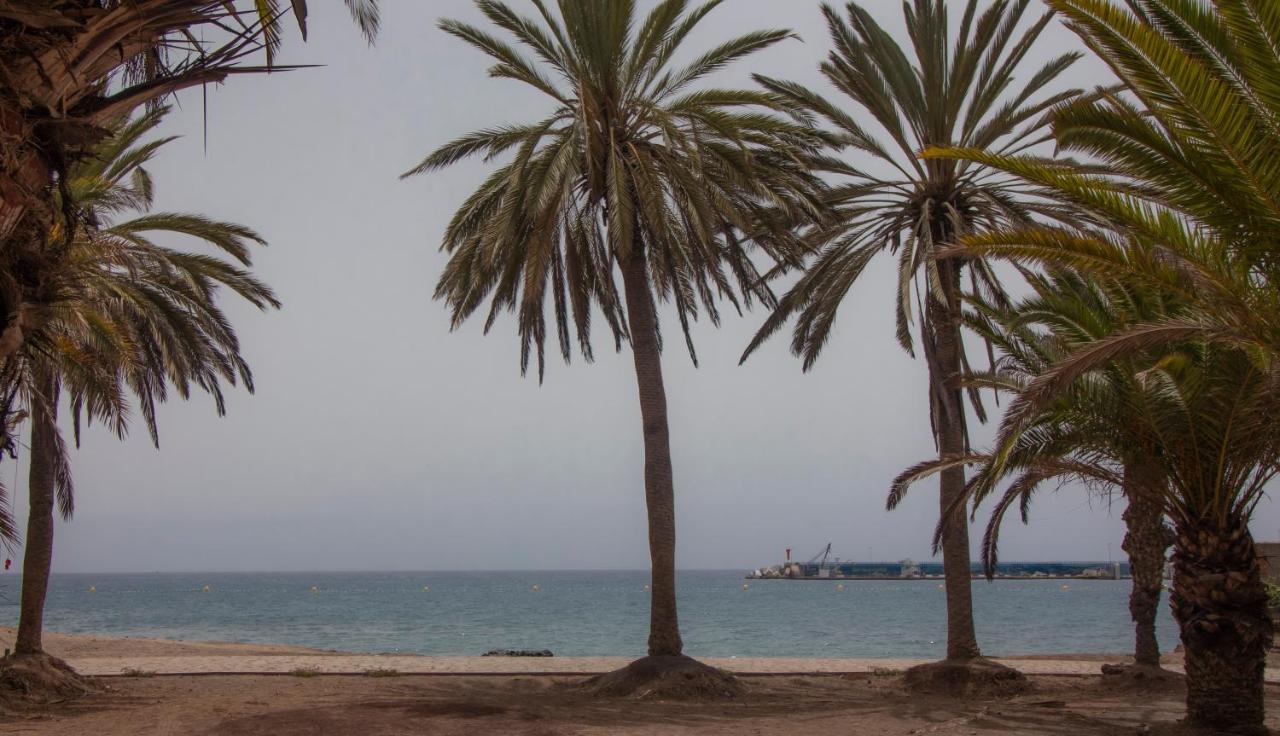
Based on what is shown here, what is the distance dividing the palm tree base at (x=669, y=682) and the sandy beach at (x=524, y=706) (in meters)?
0.29

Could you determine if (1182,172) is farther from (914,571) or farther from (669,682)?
(914,571)

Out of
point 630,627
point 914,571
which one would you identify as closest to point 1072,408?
point 630,627

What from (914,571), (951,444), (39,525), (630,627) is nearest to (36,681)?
(39,525)

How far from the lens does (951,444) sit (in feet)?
55.1

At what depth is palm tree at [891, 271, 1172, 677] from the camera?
37.6 ft

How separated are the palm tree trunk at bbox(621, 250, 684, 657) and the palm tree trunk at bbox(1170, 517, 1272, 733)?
268 inches

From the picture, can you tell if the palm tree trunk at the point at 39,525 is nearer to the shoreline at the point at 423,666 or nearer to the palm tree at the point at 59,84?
the shoreline at the point at 423,666

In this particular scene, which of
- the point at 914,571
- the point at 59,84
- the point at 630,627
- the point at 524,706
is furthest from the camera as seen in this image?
the point at 914,571

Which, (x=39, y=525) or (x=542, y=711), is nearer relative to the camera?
(x=542, y=711)

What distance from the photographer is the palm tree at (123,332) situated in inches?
529

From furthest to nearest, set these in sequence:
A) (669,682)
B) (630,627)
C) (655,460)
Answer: (630,627) → (655,460) → (669,682)

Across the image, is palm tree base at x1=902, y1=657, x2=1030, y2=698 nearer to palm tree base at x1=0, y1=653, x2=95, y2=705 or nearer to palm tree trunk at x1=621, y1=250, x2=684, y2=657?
palm tree trunk at x1=621, y1=250, x2=684, y2=657

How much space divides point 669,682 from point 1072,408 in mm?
6502

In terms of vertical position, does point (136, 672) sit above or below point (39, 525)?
below
